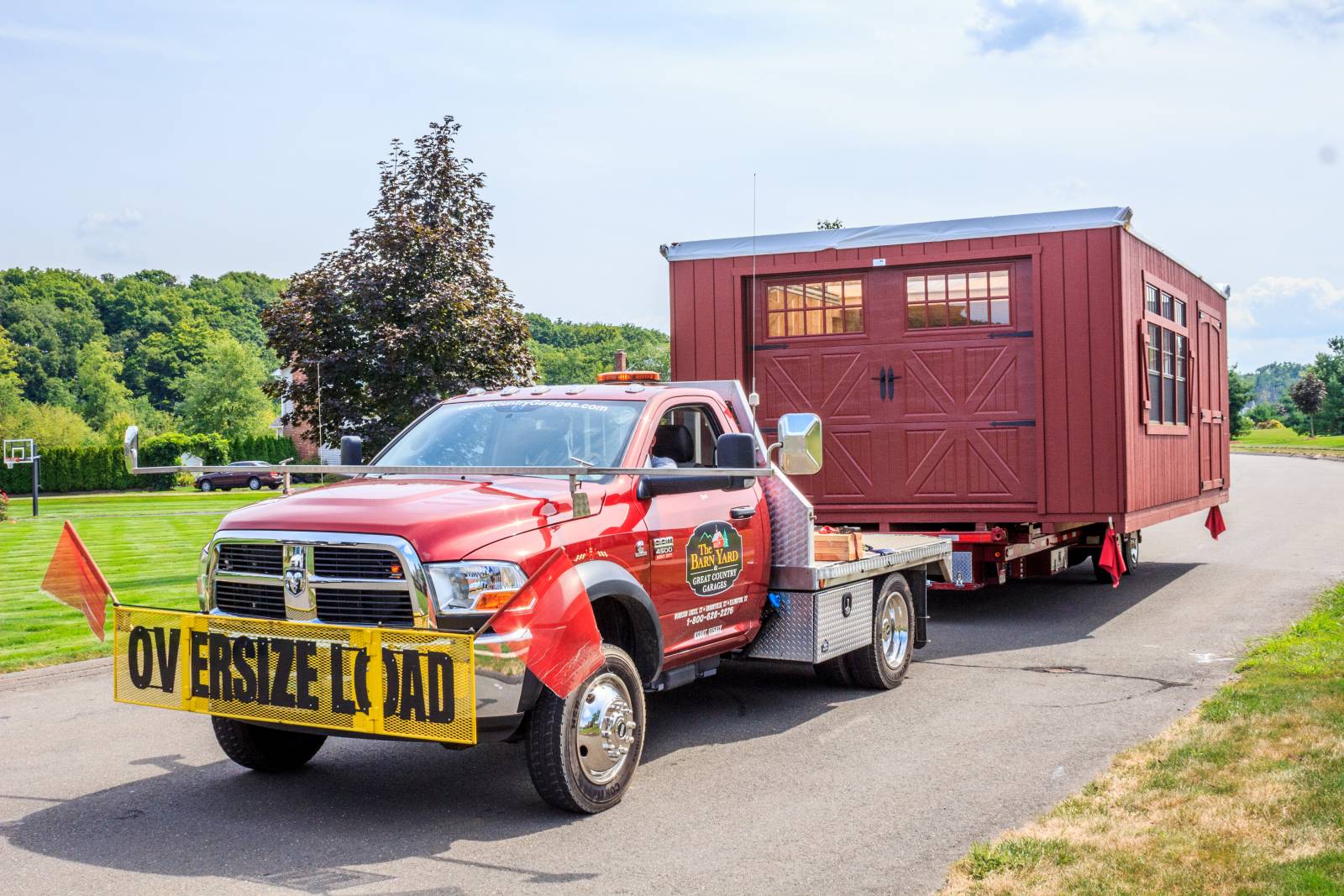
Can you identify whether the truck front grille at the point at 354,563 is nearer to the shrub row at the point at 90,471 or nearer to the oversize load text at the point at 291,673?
the oversize load text at the point at 291,673

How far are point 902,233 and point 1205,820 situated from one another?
7.44 m

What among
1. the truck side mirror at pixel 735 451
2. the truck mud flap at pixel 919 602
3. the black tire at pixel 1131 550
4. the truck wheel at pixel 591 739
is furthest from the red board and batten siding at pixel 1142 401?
the truck wheel at pixel 591 739

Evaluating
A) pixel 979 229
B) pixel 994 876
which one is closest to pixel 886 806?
pixel 994 876

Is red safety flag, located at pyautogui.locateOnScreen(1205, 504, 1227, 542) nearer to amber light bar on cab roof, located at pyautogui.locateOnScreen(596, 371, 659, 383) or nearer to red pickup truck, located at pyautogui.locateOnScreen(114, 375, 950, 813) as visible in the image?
red pickup truck, located at pyautogui.locateOnScreen(114, 375, 950, 813)

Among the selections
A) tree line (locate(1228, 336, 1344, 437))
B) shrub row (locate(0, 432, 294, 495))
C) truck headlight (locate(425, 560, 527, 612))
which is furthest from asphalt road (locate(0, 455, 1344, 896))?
tree line (locate(1228, 336, 1344, 437))

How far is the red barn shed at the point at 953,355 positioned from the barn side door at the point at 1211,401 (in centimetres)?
325

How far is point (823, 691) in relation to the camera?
854 centimetres

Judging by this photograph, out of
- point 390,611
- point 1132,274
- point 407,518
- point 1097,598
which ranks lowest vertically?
point 1097,598

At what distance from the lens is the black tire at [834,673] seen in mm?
8398

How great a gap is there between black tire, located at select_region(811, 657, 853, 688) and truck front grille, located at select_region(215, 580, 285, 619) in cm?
396

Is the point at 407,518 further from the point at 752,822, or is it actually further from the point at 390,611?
the point at 752,822

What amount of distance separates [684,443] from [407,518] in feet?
7.68

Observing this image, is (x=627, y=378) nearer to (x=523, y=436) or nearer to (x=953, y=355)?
(x=523, y=436)

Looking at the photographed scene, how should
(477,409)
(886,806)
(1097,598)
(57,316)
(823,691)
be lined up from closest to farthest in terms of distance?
(886,806) < (477,409) < (823,691) < (1097,598) < (57,316)
